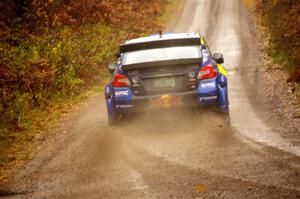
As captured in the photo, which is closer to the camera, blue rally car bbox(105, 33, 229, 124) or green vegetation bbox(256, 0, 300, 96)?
blue rally car bbox(105, 33, 229, 124)

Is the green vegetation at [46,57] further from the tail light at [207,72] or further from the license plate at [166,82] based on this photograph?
the tail light at [207,72]

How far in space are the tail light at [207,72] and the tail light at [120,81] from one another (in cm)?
131

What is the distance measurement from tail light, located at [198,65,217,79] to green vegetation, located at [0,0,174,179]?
3394 millimetres

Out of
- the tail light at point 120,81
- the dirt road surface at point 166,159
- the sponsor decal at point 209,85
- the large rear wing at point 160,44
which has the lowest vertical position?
the dirt road surface at point 166,159

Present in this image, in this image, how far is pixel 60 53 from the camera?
50.8ft

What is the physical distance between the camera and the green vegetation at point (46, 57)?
10913mm

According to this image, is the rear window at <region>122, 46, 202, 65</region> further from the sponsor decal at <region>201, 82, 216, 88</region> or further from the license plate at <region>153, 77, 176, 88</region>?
the sponsor decal at <region>201, 82, 216, 88</region>

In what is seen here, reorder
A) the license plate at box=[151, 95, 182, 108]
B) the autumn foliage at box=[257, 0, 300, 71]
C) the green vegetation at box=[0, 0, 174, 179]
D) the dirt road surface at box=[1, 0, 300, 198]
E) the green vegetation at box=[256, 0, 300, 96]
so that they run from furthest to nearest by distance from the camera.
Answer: the autumn foliage at box=[257, 0, 300, 71], the green vegetation at box=[256, 0, 300, 96], the green vegetation at box=[0, 0, 174, 179], the license plate at box=[151, 95, 182, 108], the dirt road surface at box=[1, 0, 300, 198]

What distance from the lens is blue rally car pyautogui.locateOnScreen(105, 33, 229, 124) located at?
337 inches

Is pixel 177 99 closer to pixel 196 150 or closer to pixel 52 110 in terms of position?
pixel 196 150

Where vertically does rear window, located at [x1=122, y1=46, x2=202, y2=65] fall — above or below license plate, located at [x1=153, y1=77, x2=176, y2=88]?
above

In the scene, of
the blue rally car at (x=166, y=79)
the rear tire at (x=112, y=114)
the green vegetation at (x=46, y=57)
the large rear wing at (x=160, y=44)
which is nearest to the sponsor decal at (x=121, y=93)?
the blue rally car at (x=166, y=79)

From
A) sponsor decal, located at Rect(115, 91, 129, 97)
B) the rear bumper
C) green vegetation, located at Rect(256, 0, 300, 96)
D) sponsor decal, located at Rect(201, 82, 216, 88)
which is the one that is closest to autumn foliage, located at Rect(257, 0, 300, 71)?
green vegetation, located at Rect(256, 0, 300, 96)

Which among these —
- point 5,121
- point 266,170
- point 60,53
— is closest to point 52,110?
point 5,121
